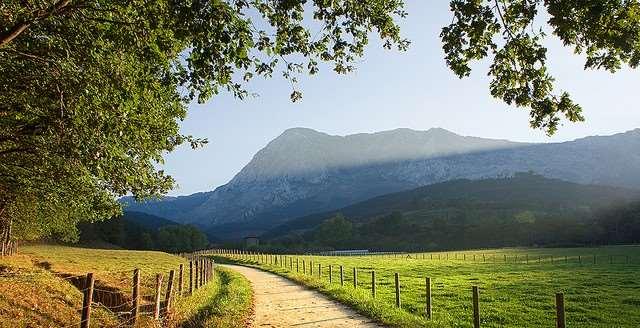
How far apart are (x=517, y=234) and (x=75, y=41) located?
183695mm

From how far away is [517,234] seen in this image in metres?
176

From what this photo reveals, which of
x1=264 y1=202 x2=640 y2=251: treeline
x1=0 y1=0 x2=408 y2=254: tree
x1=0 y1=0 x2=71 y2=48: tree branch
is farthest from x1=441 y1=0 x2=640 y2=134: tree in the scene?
x1=264 y1=202 x2=640 y2=251: treeline

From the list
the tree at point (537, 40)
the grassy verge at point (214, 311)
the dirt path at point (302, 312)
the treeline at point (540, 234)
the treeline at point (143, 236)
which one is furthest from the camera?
the treeline at point (143, 236)

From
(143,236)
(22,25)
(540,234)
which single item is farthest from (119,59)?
(540,234)

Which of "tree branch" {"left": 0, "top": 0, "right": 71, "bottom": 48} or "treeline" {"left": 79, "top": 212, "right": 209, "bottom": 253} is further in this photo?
"treeline" {"left": 79, "top": 212, "right": 209, "bottom": 253}

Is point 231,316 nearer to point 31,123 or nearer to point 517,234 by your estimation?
point 31,123

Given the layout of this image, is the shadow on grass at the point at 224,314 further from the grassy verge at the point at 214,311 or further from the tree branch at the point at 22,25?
the tree branch at the point at 22,25

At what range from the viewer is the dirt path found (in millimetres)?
15711

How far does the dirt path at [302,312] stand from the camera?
15.7 meters

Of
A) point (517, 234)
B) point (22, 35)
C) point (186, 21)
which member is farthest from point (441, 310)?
point (517, 234)

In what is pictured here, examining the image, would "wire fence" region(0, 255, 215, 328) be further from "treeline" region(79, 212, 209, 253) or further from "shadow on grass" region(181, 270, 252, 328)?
"treeline" region(79, 212, 209, 253)

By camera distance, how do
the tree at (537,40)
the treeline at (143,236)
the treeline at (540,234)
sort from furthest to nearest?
the treeline at (143,236) → the treeline at (540,234) → the tree at (537,40)

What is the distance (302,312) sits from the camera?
18219 mm

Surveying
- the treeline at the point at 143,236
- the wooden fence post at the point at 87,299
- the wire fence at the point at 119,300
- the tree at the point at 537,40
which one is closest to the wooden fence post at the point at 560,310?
the tree at the point at 537,40
